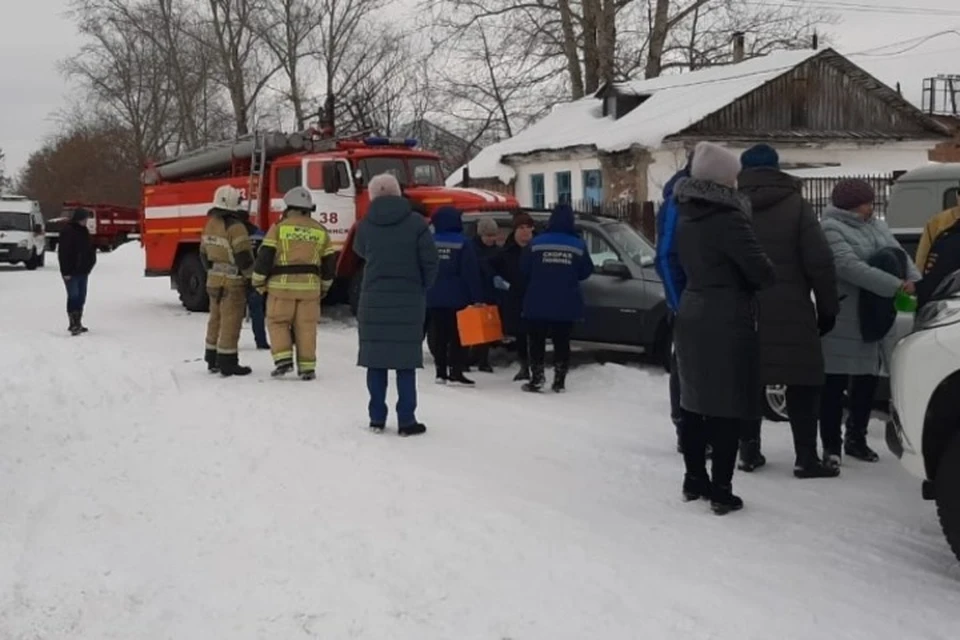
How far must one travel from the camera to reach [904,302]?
21.9 feet

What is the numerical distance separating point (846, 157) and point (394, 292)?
31.6 meters

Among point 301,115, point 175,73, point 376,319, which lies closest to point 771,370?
point 376,319

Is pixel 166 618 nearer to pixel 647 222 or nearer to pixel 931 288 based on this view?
pixel 931 288

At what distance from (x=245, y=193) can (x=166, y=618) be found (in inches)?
468

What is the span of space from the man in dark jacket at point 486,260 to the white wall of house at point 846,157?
22146 mm

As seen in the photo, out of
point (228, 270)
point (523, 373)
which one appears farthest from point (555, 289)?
point (228, 270)

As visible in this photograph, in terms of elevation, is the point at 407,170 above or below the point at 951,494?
above

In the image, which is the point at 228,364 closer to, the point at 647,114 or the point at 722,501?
the point at 722,501

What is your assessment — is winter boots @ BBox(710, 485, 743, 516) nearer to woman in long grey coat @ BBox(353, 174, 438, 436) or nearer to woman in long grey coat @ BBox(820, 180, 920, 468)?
woman in long grey coat @ BBox(820, 180, 920, 468)

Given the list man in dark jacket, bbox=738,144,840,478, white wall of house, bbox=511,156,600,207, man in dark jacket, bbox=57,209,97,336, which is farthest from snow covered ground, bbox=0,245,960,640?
white wall of house, bbox=511,156,600,207

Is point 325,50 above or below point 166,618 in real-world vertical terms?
above

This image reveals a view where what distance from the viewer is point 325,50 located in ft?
154

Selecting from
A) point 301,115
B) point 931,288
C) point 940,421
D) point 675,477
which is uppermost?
point 301,115

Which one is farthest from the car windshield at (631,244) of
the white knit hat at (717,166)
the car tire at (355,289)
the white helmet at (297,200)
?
A: the white knit hat at (717,166)
